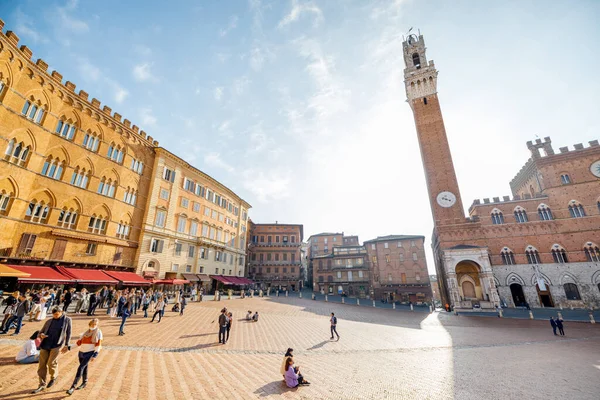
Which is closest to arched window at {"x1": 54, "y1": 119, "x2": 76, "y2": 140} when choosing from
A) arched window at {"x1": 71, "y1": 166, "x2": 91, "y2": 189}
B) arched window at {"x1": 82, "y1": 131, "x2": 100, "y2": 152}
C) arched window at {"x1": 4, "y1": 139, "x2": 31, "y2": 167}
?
arched window at {"x1": 82, "y1": 131, "x2": 100, "y2": 152}

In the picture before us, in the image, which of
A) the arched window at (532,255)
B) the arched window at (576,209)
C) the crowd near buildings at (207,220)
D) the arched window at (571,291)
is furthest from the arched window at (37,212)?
the arched window at (576,209)

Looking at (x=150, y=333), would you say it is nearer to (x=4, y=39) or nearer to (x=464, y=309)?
(x=4, y=39)

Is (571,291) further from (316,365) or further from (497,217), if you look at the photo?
(316,365)

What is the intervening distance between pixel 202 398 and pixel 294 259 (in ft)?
158

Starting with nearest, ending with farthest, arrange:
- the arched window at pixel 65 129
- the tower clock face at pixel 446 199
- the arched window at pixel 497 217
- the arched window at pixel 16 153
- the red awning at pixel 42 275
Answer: the red awning at pixel 42 275, the arched window at pixel 16 153, the arched window at pixel 65 129, the arched window at pixel 497 217, the tower clock face at pixel 446 199

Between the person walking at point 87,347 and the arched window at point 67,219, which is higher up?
the arched window at point 67,219

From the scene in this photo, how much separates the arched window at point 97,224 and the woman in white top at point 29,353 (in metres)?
19.4

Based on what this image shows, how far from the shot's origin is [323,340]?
14.1 meters

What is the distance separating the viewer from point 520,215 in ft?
113

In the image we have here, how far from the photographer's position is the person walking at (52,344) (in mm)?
5812

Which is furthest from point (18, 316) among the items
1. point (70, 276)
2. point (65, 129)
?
point (65, 129)

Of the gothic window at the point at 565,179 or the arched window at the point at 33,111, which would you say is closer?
the arched window at the point at 33,111

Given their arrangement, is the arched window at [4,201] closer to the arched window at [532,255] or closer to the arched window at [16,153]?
the arched window at [16,153]

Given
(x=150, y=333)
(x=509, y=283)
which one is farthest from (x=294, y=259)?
(x=150, y=333)
